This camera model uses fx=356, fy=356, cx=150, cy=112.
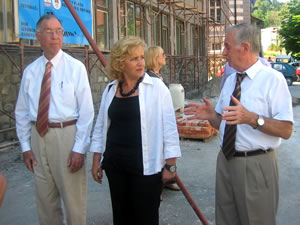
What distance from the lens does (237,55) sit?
2363 mm

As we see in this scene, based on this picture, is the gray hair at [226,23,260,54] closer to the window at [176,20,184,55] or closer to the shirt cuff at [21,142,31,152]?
the shirt cuff at [21,142,31,152]

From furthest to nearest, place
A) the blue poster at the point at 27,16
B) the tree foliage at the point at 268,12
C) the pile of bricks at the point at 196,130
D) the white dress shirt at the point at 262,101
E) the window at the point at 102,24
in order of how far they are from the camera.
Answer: the tree foliage at the point at 268,12
the window at the point at 102,24
the pile of bricks at the point at 196,130
the blue poster at the point at 27,16
the white dress shirt at the point at 262,101

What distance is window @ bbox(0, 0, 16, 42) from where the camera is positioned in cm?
686

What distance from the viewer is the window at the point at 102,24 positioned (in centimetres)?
1041

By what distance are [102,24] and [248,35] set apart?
8.91 m

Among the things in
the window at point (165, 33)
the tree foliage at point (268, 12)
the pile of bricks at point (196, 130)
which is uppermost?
the tree foliage at point (268, 12)

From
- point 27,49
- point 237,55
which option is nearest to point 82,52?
point 27,49

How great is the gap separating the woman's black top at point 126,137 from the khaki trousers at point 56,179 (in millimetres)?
388

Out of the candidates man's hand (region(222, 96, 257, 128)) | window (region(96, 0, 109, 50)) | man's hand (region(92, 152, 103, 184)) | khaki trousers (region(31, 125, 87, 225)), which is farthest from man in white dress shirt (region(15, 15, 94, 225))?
window (region(96, 0, 109, 50))

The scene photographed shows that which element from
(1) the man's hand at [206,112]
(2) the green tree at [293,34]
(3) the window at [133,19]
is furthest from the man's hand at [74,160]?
(2) the green tree at [293,34]

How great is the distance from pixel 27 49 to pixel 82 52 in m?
1.69

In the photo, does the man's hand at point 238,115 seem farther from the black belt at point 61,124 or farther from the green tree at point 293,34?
the green tree at point 293,34

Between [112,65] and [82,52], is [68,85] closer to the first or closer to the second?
[112,65]

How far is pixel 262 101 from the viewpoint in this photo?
227 centimetres
